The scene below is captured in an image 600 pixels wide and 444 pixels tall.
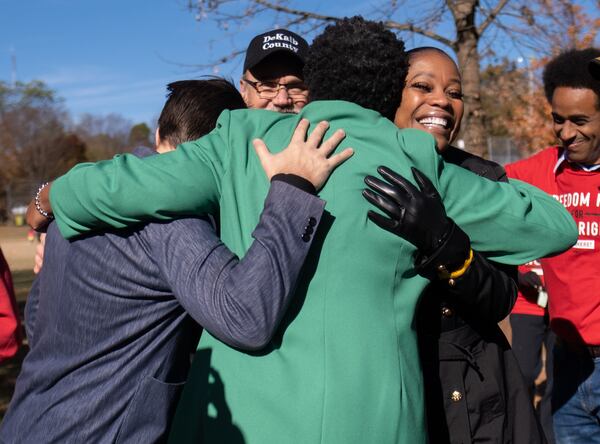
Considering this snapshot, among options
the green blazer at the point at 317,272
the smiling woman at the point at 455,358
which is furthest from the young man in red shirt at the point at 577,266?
the green blazer at the point at 317,272

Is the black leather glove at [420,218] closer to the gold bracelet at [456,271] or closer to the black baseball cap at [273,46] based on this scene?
the gold bracelet at [456,271]

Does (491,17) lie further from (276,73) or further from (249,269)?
(249,269)

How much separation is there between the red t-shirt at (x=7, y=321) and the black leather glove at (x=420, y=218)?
1.71 m

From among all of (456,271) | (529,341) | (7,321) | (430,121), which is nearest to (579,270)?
(430,121)

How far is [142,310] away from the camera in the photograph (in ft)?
6.16

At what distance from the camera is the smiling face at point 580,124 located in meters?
3.59

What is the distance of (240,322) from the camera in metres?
1.68

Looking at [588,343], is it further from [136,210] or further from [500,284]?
[136,210]

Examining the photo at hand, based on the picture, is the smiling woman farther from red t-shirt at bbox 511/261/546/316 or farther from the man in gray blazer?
red t-shirt at bbox 511/261/546/316

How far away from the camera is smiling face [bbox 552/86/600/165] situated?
3.59m

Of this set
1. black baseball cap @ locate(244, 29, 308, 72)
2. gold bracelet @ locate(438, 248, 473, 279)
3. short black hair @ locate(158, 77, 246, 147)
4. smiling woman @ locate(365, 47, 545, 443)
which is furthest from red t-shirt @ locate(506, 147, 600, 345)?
short black hair @ locate(158, 77, 246, 147)

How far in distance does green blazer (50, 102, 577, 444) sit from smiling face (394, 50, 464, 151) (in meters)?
0.49

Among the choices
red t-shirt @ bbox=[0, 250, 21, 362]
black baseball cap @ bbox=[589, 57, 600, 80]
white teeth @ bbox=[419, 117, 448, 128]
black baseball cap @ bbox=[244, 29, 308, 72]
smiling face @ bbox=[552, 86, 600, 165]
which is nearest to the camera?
white teeth @ bbox=[419, 117, 448, 128]

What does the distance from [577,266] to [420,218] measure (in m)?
2.03
